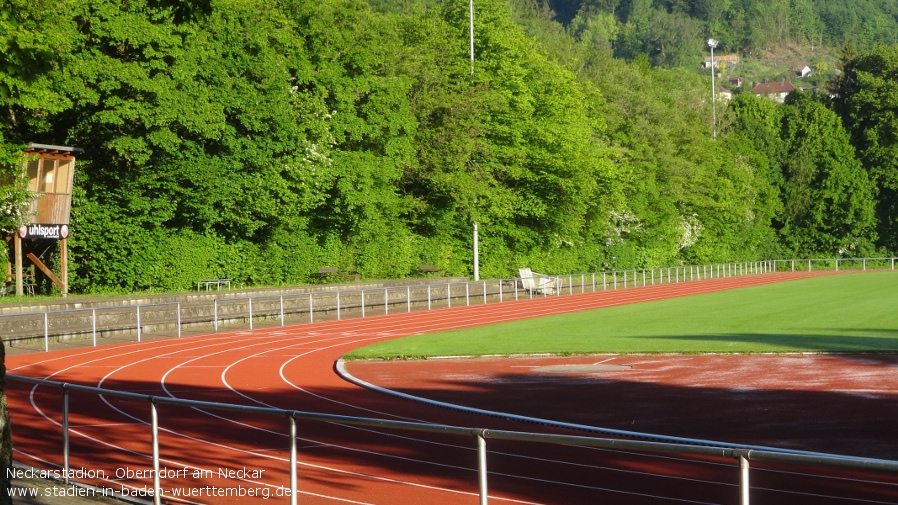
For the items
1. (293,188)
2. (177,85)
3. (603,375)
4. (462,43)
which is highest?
(462,43)

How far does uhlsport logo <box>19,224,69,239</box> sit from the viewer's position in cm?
3603

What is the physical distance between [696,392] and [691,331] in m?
12.4

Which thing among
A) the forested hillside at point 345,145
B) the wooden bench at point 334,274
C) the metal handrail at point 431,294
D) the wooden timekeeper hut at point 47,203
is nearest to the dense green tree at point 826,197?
the forested hillside at point 345,145

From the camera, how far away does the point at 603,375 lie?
1919 centimetres

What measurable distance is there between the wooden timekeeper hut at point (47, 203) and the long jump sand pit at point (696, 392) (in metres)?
18.3

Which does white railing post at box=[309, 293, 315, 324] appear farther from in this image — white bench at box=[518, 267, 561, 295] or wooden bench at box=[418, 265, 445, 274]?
wooden bench at box=[418, 265, 445, 274]

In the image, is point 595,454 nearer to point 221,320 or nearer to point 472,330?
point 472,330

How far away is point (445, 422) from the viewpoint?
1424cm

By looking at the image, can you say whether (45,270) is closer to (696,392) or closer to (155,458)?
(696,392)

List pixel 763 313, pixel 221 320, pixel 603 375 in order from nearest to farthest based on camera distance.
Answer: pixel 603 375, pixel 221 320, pixel 763 313

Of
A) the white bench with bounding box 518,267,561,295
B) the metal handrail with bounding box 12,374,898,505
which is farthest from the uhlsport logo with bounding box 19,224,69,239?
the metal handrail with bounding box 12,374,898,505

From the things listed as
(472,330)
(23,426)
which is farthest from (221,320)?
(23,426)

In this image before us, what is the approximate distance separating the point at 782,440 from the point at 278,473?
5.51 meters

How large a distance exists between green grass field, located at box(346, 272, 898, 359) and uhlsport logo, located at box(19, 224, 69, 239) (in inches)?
576
